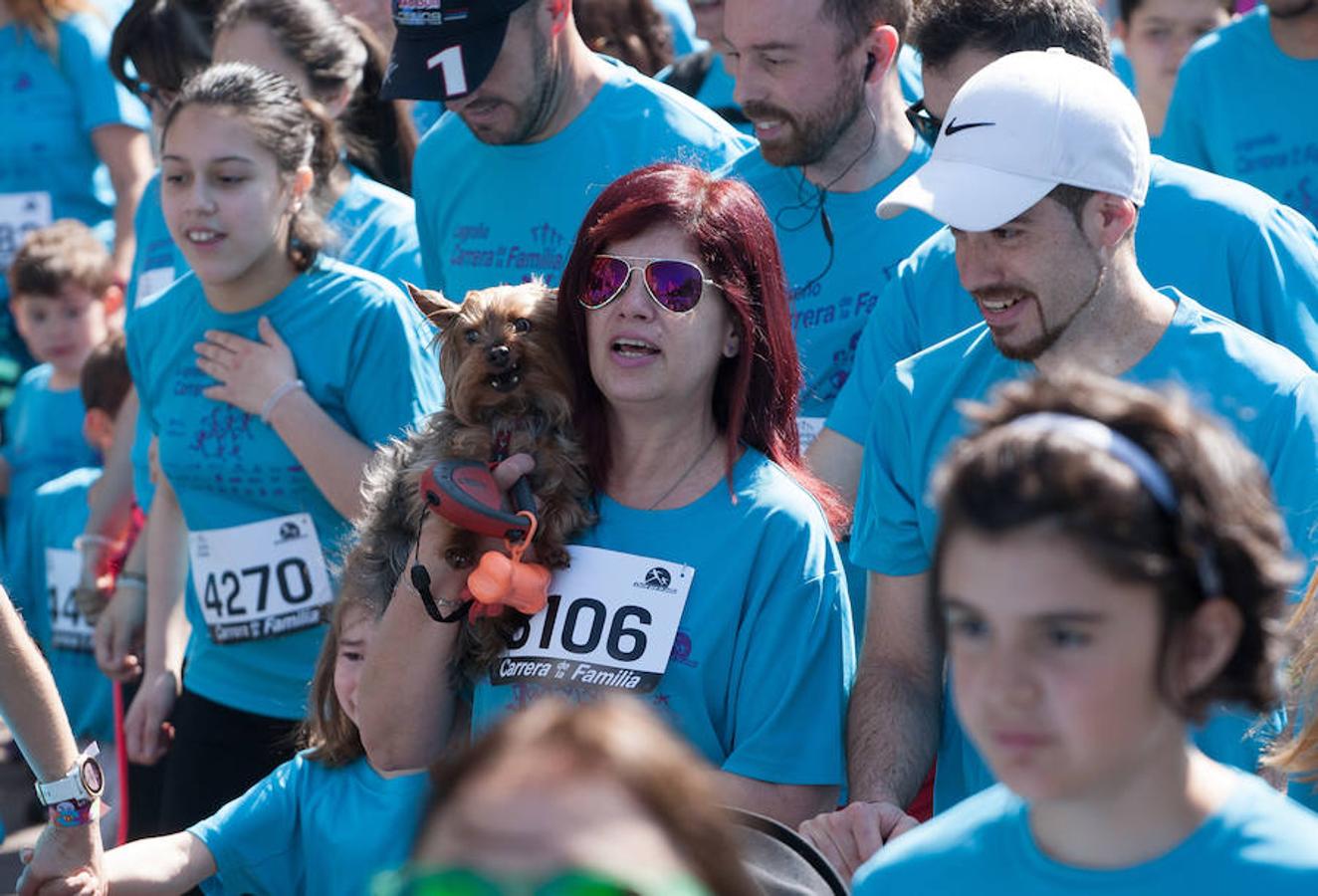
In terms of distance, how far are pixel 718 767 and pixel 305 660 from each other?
146cm

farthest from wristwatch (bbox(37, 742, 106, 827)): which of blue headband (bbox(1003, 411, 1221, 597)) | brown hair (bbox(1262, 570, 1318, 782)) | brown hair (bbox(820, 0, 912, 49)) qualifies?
brown hair (bbox(820, 0, 912, 49))

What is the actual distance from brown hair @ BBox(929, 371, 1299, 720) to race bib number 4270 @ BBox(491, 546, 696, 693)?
1.18 meters

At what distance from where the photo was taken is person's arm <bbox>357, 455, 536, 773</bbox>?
318 centimetres

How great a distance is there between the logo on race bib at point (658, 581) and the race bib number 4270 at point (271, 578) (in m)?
1.31

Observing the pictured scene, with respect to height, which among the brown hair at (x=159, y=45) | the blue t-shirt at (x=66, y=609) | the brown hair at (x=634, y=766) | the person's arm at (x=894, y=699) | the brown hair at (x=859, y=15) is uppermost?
the brown hair at (x=859, y=15)

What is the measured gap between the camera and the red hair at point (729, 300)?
324 centimetres

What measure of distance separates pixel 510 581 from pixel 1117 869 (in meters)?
1.38

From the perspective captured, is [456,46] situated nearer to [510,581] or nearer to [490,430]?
[490,430]

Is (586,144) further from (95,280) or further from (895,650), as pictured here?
(95,280)

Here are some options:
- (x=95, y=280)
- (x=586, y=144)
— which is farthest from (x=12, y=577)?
(x=586, y=144)

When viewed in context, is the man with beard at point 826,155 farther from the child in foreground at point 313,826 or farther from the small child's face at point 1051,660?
the small child's face at point 1051,660

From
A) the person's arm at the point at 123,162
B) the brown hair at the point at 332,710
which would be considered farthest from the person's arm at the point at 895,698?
the person's arm at the point at 123,162

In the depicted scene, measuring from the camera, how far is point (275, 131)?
14.0 ft

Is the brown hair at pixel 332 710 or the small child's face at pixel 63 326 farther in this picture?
the small child's face at pixel 63 326
